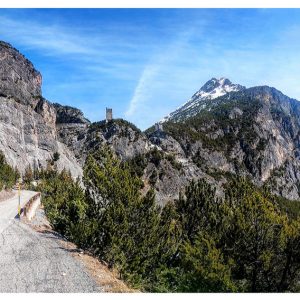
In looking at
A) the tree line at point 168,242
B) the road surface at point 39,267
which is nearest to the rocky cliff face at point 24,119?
the tree line at point 168,242

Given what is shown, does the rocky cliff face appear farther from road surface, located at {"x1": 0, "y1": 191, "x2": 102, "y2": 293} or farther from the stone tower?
road surface, located at {"x1": 0, "y1": 191, "x2": 102, "y2": 293}

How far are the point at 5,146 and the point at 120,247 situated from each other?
94470 mm

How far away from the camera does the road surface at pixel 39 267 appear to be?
12.4 meters

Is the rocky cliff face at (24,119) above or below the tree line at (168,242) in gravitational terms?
above

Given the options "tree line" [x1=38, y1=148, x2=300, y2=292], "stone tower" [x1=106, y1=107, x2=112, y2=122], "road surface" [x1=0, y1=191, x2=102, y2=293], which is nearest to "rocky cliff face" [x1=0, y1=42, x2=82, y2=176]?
"stone tower" [x1=106, y1=107, x2=112, y2=122]

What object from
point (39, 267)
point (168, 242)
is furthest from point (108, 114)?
point (39, 267)

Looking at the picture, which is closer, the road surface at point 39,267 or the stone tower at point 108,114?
the road surface at point 39,267

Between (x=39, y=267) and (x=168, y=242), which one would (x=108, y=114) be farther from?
(x=39, y=267)

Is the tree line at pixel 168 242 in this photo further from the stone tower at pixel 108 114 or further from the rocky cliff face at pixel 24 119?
the stone tower at pixel 108 114

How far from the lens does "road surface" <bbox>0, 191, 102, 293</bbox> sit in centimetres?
1236

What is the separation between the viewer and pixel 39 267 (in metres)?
14.4

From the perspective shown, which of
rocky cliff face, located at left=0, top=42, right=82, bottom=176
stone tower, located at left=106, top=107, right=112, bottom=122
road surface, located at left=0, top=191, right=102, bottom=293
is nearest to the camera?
road surface, located at left=0, top=191, right=102, bottom=293

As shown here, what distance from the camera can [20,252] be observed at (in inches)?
652
